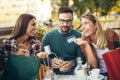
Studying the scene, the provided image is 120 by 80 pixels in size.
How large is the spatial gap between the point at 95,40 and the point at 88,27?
0.14m

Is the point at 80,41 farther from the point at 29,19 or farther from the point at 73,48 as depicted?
the point at 29,19

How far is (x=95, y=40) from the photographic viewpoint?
2.57 metres

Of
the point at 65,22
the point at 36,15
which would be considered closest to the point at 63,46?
the point at 65,22

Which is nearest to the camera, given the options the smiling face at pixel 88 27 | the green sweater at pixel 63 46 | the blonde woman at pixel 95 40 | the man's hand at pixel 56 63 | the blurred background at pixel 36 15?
the man's hand at pixel 56 63

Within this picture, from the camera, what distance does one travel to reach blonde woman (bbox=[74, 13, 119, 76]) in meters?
2.47

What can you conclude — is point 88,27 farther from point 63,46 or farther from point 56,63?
point 56,63

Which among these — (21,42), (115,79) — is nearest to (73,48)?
A: (21,42)

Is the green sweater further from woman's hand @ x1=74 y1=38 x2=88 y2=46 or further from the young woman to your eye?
woman's hand @ x1=74 y1=38 x2=88 y2=46

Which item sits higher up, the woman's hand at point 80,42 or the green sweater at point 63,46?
the woman's hand at point 80,42

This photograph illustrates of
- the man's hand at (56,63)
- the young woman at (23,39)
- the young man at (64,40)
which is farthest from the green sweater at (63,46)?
the man's hand at (56,63)

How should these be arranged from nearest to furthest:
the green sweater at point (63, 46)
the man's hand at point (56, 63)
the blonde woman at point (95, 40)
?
the man's hand at point (56, 63), the blonde woman at point (95, 40), the green sweater at point (63, 46)

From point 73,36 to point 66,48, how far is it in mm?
153

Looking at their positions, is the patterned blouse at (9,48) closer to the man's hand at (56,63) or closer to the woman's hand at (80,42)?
the man's hand at (56,63)

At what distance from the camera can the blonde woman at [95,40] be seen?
247cm
